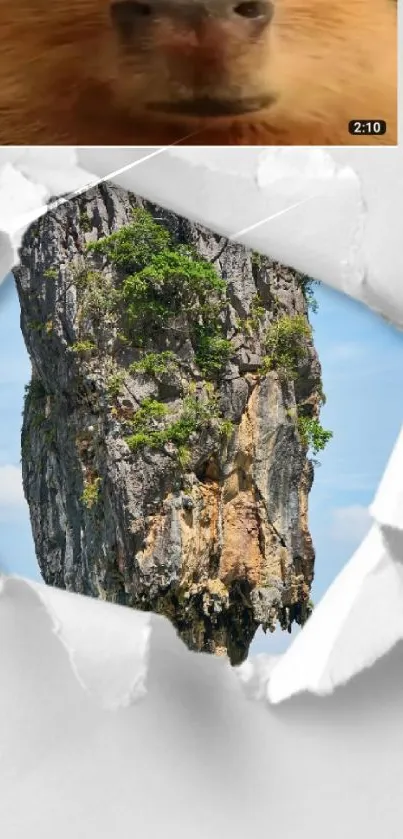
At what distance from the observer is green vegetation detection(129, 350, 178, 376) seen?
1492mm

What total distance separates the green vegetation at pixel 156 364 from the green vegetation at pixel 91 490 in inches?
7.3

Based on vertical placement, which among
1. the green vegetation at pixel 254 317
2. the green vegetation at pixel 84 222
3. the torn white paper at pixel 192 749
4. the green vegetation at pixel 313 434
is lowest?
the torn white paper at pixel 192 749

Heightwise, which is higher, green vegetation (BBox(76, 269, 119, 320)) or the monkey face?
the monkey face

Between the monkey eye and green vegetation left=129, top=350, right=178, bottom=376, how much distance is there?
0.53m

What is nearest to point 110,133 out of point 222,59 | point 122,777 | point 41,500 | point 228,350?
point 222,59

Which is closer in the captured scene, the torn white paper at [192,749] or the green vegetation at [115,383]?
the torn white paper at [192,749]

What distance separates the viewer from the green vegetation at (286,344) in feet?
4.81

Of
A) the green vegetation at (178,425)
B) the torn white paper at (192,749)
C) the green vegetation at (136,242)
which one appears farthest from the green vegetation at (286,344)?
the torn white paper at (192,749)

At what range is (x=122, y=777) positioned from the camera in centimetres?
138

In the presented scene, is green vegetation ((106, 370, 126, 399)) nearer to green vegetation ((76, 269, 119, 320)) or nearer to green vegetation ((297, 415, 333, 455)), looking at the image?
green vegetation ((76, 269, 119, 320))

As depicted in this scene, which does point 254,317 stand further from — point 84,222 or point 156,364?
point 84,222

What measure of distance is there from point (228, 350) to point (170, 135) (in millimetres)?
343
